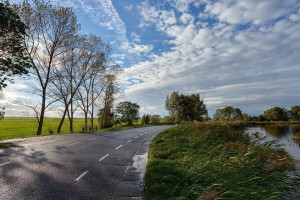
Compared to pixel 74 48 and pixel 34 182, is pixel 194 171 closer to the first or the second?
pixel 34 182

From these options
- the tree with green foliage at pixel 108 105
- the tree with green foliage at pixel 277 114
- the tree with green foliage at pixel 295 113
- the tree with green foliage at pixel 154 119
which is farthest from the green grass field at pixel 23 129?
the tree with green foliage at pixel 295 113

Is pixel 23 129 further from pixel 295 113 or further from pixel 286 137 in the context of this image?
pixel 295 113

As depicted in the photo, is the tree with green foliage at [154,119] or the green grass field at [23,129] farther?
the tree with green foliage at [154,119]

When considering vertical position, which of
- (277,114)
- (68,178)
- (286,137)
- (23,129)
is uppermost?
(277,114)

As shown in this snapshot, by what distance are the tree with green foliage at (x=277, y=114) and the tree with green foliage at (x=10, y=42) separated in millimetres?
88417

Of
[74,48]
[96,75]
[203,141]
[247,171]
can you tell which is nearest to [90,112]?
[96,75]

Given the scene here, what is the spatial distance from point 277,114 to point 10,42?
298 feet

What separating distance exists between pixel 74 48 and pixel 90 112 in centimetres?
1320

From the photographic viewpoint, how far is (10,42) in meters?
15.8

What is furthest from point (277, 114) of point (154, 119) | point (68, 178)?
point (68, 178)

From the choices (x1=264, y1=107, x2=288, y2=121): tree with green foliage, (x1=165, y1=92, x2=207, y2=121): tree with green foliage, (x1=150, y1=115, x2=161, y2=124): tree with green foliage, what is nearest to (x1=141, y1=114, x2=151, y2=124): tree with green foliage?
(x1=150, y1=115, x2=161, y2=124): tree with green foliage

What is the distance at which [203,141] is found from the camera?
1295 cm

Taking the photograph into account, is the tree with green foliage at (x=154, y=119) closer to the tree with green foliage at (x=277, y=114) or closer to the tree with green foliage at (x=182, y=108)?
the tree with green foliage at (x=182, y=108)

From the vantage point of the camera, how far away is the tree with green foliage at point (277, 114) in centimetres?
7556
